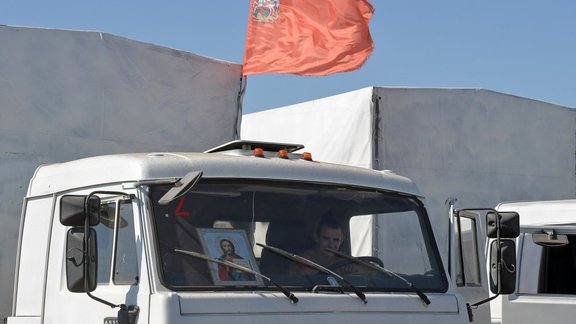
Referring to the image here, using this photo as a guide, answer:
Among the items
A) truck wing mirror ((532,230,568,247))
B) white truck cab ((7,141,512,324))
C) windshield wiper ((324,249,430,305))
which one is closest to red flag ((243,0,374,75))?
truck wing mirror ((532,230,568,247))

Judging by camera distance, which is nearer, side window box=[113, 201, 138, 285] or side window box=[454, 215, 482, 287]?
side window box=[113, 201, 138, 285]

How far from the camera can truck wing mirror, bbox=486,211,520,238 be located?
592 centimetres

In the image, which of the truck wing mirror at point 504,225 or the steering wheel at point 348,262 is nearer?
the steering wheel at point 348,262

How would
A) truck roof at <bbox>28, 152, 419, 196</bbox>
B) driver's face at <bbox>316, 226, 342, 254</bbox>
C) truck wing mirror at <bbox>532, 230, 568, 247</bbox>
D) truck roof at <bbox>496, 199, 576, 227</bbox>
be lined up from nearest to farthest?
truck roof at <bbox>28, 152, 419, 196</bbox>
driver's face at <bbox>316, 226, 342, 254</bbox>
truck wing mirror at <bbox>532, 230, 568, 247</bbox>
truck roof at <bbox>496, 199, 576, 227</bbox>

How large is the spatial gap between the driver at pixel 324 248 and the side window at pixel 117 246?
2.81ft

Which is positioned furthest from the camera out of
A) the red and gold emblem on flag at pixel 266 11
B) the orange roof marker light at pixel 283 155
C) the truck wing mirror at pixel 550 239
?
the red and gold emblem on flag at pixel 266 11

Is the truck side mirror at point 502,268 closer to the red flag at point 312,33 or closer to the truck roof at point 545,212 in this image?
the truck roof at point 545,212

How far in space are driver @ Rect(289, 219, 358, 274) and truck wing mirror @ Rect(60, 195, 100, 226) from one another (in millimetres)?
1073

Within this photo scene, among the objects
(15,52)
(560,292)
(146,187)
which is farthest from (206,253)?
(560,292)

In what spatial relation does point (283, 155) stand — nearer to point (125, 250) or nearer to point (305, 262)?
point (305, 262)

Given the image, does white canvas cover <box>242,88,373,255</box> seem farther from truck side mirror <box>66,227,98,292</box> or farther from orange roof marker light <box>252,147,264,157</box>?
truck side mirror <box>66,227,98,292</box>

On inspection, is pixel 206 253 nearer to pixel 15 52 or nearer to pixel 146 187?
pixel 146 187

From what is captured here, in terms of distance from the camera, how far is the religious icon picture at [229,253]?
5.16 meters

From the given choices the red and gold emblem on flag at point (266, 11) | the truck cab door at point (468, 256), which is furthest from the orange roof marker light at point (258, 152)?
the red and gold emblem on flag at point (266, 11)
